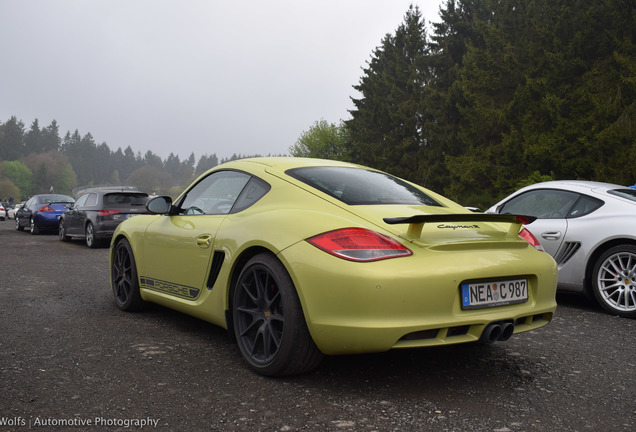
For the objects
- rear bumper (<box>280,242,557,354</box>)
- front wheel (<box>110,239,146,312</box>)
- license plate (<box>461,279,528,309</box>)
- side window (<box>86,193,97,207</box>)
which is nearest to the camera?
rear bumper (<box>280,242,557,354</box>)

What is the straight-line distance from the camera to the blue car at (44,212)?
18203mm

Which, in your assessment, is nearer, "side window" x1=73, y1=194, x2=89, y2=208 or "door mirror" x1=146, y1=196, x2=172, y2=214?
"door mirror" x1=146, y1=196, x2=172, y2=214

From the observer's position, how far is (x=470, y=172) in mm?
29234

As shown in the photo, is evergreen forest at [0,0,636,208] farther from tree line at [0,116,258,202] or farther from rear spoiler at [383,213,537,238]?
tree line at [0,116,258,202]

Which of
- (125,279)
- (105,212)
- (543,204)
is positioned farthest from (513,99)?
(125,279)

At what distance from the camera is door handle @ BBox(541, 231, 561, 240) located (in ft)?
18.9

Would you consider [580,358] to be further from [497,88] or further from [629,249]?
[497,88]

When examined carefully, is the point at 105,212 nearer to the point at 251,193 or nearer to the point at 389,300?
the point at 251,193

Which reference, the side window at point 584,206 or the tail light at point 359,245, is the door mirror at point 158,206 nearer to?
the tail light at point 359,245

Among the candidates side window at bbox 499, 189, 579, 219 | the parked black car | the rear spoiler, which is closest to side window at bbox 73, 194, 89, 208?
the parked black car

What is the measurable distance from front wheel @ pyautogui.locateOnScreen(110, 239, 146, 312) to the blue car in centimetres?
1376

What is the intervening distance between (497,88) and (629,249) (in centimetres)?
2670

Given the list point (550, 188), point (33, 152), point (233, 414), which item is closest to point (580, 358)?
point (233, 414)

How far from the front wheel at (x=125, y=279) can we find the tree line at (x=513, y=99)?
64.2 ft
